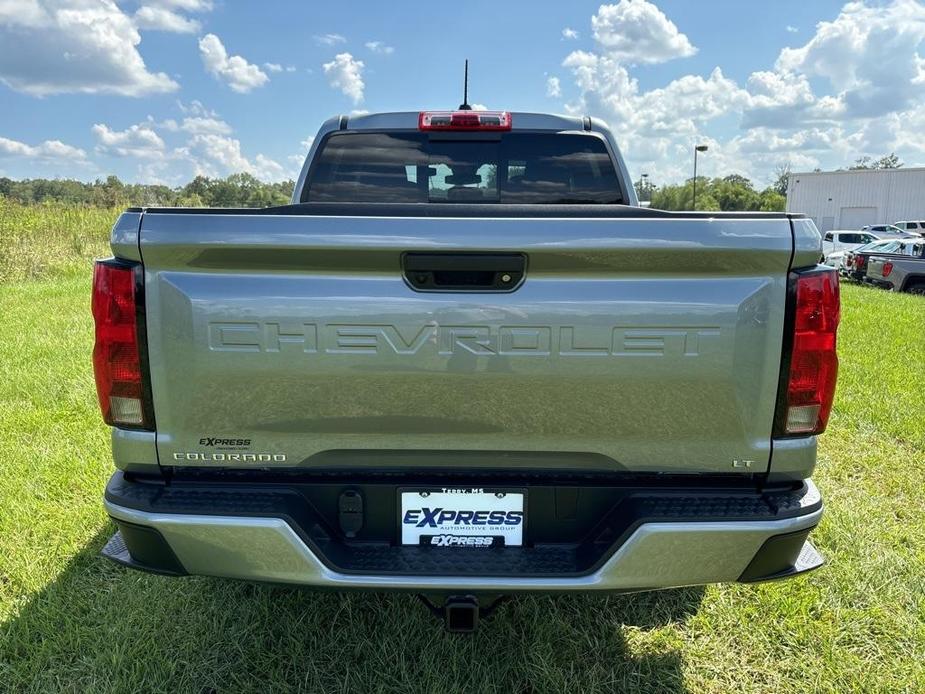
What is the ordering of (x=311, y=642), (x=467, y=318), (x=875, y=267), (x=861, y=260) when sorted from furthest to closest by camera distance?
(x=861, y=260)
(x=875, y=267)
(x=311, y=642)
(x=467, y=318)

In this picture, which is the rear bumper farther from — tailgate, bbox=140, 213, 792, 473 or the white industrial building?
the white industrial building

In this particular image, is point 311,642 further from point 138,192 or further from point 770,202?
point 770,202

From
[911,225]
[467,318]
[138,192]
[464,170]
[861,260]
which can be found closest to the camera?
[467,318]

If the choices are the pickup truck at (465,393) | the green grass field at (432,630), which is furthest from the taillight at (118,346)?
the green grass field at (432,630)

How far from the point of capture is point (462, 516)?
6.47 feet

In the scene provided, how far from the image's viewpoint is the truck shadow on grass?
7.91ft

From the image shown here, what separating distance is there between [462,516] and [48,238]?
59.6 feet

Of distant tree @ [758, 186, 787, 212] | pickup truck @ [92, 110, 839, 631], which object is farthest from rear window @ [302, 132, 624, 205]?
distant tree @ [758, 186, 787, 212]

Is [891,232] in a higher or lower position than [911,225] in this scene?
lower

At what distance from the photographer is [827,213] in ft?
161

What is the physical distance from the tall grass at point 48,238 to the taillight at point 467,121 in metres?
12.0

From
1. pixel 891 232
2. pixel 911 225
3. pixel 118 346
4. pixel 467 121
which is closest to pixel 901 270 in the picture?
pixel 467 121

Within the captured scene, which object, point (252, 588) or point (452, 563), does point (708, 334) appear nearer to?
point (452, 563)

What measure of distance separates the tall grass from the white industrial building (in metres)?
44.1
